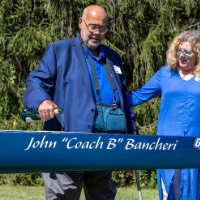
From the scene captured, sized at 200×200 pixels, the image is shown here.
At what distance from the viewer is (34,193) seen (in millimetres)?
10016

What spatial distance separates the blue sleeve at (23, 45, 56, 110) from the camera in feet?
17.2

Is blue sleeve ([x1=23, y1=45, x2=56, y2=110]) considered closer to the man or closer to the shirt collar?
the man

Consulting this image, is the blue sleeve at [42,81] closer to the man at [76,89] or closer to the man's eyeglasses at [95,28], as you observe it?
the man at [76,89]

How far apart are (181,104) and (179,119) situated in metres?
0.12

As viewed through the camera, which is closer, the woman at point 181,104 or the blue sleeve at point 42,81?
the blue sleeve at point 42,81

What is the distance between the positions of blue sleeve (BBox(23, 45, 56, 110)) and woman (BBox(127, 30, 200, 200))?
0.92 meters

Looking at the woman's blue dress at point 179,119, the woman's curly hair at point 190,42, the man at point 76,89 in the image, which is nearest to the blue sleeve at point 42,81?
the man at point 76,89

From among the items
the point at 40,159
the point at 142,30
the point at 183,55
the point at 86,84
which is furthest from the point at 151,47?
the point at 40,159

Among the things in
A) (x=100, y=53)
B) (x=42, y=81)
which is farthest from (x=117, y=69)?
(x=42, y=81)

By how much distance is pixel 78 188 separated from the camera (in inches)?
212

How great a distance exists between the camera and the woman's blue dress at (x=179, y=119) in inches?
234

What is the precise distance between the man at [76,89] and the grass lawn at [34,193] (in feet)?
11.0

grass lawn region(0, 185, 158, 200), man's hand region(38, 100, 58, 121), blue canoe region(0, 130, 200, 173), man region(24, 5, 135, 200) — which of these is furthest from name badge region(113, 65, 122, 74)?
grass lawn region(0, 185, 158, 200)

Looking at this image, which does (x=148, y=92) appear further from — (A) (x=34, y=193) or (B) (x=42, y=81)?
(A) (x=34, y=193)
